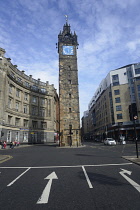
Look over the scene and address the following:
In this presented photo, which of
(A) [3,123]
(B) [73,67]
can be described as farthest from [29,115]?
(B) [73,67]

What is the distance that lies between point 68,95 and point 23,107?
15.8 metres

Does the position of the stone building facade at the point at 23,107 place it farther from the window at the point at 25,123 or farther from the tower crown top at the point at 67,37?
the tower crown top at the point at 67,37

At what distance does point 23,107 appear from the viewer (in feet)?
152

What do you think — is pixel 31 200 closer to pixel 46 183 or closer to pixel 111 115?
pixel 46 183

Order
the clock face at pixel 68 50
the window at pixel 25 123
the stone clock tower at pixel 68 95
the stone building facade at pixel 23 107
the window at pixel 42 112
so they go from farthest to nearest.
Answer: the window at pixel 42 112 < the window at pixel 25 123 < the clock face at pixel 68 50 < the stone clock tower at pixel 68 95 < the stone building facade at pixel 23 107

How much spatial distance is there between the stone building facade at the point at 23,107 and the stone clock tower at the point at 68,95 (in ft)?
43.8

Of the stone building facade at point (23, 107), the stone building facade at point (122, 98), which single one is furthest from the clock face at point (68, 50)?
the stone building facade at point (122, 98)

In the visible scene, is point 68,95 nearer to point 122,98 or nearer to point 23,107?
point 23,107

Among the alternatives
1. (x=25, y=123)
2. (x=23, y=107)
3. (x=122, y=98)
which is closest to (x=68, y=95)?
(x=23, y=107)

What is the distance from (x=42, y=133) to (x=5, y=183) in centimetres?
4571

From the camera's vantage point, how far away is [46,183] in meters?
5.97

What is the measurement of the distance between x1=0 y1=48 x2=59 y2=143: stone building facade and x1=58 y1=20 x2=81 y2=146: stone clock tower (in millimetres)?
13362

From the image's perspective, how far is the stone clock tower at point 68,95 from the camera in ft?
128

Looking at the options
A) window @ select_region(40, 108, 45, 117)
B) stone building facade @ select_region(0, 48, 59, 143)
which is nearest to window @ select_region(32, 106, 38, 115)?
stone building facade @ select_region(0, 48, 59, 143)
